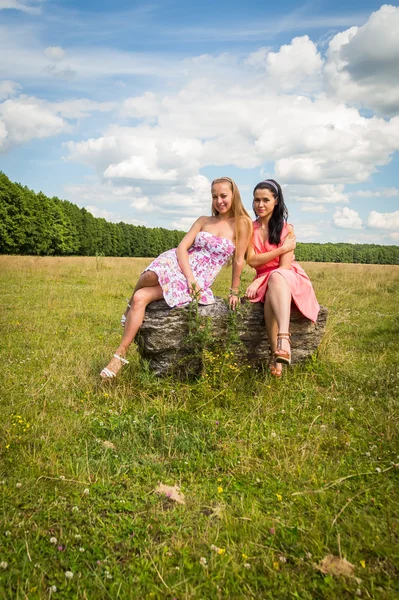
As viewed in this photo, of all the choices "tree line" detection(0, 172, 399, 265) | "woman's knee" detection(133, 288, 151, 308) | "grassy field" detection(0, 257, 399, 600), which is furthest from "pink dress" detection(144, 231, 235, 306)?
"tree line" detection(0, 172, 399, 265)

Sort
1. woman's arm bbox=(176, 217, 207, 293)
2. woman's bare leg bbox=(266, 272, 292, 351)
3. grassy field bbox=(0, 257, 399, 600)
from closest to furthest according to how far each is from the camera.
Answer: grassy field bbox=(0, 257, 399, 600), woman's bare leg bbox=(266, 272, 292, 351), woman's arm bbox=(176, 217, 207, 293)

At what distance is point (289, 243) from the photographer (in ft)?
18.2

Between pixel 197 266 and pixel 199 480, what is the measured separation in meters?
2.81

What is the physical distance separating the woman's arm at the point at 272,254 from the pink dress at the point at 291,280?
10 cm

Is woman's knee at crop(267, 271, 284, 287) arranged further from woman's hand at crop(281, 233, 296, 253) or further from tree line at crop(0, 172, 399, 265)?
tree line at crop(0, 172, 399, 265)

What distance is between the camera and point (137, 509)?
310 centimetres

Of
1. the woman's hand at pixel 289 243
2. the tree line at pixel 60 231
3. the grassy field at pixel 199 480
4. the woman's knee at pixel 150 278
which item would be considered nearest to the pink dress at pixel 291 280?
the woman's hand at pixel 289 243

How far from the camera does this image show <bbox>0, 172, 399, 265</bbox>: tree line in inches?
1526

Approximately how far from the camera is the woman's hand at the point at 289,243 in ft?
18.0

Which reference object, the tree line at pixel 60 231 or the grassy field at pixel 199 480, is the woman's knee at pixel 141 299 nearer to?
the grassy field at pixel 199 480

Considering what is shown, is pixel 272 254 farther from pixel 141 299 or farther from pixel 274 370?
pixel 141 299

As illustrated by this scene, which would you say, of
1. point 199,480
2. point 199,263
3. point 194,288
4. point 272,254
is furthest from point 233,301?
point 199,480

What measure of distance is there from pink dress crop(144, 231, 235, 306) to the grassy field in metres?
0.97

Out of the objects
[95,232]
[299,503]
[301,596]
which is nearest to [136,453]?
[299,503]
